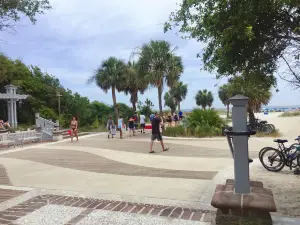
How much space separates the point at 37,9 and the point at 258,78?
14.2 ft

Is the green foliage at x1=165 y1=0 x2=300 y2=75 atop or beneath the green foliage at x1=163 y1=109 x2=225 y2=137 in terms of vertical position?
atop

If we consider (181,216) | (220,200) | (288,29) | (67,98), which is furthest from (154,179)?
(67,98)

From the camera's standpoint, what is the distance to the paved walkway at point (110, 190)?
14.8 ft

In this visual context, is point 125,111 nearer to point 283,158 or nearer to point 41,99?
point 41,99

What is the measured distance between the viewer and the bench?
15.2 metres

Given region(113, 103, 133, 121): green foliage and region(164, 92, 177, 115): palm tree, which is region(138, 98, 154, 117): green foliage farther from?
region(164, 92, 177, 115): palm tree

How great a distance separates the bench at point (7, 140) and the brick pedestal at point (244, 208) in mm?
14131

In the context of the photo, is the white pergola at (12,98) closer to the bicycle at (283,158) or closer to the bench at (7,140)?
the bench at (7,140)

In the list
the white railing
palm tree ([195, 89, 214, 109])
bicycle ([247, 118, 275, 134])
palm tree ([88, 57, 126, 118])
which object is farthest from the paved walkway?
palm tree ([195, 89, 214, 109])

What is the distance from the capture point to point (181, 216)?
447cm

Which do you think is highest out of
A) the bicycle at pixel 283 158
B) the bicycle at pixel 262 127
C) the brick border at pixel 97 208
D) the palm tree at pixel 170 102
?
the palm tree at pixel 170 102

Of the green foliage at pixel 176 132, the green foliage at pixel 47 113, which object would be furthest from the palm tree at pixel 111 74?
the green foliage at pixel 176 132

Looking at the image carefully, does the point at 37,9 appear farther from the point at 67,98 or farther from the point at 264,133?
the point at 67,98

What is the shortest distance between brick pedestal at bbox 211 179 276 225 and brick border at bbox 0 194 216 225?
892mm
